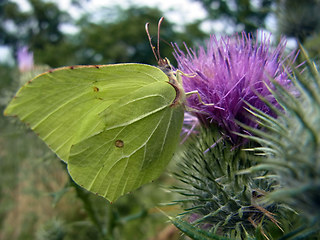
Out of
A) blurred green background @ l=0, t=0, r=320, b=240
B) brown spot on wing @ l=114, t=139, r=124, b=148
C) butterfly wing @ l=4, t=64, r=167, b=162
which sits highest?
butterfly wing @ l=4, t=64, r=167, b=162

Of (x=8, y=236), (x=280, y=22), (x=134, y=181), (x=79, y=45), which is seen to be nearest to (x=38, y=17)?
(x=79, y=45)

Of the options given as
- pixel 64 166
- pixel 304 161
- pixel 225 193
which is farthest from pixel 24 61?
pixel 304 161

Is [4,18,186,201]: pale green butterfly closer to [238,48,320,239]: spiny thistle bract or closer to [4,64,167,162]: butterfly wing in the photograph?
[4,64,167,162]: butterfly wing

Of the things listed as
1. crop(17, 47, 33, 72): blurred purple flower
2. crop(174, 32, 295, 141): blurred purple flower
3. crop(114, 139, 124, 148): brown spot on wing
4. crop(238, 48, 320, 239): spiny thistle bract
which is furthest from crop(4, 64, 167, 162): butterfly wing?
crop(17, 47, 33, 72): blurred purple flower

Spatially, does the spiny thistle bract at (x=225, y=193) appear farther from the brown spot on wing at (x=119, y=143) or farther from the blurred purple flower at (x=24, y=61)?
the blurred purple flower at (x=24, y=61)

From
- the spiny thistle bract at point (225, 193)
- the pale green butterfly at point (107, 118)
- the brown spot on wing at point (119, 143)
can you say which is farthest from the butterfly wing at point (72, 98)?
the spiny thistle bract at point (225, 193)

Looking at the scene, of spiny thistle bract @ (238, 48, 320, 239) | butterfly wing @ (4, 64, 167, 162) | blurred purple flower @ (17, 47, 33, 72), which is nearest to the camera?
spiny thistle bract @ (238, 48, 320, 239)

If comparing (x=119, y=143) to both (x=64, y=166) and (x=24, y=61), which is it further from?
(x=24, y=61)
